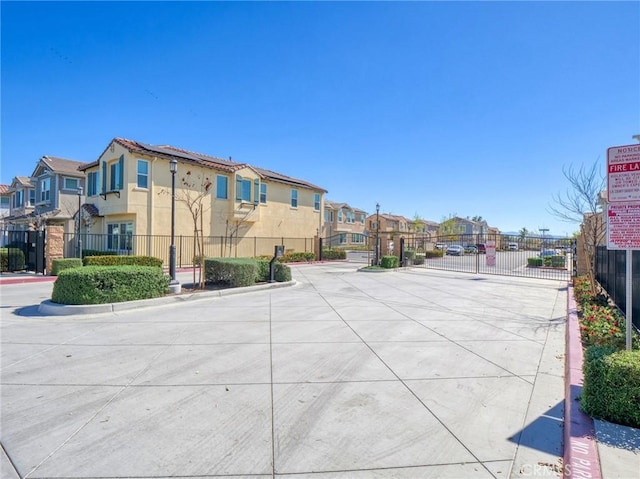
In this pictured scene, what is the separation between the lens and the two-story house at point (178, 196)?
63.5 ft

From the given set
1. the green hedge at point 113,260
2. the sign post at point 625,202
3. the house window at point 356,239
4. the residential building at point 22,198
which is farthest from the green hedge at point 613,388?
the house window at point 356,239

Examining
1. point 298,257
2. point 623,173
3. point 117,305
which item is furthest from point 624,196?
point 298,257

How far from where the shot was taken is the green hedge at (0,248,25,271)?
16.8m

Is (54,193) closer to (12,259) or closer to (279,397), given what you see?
(12,259)

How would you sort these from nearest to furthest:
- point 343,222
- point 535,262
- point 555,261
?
point 555,261
point 535,262
point 343,222

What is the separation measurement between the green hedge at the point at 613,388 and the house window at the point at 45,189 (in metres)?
33.6

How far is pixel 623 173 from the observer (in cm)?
420

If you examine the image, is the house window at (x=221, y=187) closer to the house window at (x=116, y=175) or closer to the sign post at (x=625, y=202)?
the house window at (x=116, y=175)

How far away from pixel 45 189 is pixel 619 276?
114 ft

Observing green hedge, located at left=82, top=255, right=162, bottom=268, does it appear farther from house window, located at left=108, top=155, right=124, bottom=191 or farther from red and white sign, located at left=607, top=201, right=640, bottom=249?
red and white sign, located at left=607, top=201, right=640, bottom=249

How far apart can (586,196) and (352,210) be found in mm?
44080

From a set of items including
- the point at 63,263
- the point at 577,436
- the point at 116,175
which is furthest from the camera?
the point at 116,175

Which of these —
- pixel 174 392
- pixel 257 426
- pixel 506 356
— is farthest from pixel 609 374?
pixel 174 392

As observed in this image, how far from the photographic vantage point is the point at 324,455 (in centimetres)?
298
